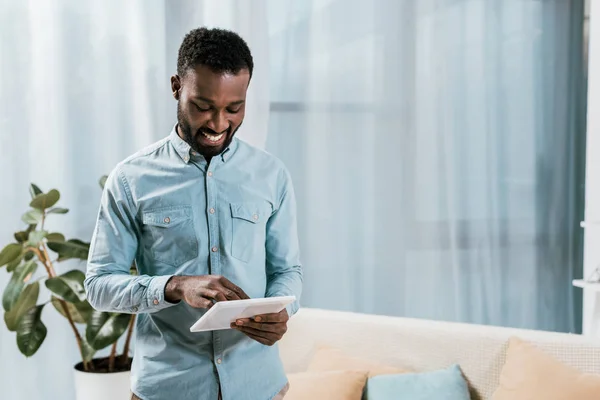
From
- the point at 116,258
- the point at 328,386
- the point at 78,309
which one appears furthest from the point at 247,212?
the point at 78,309

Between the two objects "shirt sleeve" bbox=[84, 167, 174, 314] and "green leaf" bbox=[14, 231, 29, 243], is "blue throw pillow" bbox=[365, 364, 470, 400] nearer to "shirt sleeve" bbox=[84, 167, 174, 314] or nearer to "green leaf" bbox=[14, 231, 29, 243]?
"shirt sleeve" bbox=[84, 167, 174, 314]

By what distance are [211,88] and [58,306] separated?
1516 mm

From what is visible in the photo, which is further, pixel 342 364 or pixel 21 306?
pixel 21 306

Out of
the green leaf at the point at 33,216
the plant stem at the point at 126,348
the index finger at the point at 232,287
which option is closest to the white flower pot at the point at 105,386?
the plant stem at the point at 126,348

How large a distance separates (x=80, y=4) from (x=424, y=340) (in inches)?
66.8

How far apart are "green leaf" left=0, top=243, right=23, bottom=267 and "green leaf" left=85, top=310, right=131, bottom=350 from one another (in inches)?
12.3

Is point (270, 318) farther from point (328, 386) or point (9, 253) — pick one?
point (9, 253)

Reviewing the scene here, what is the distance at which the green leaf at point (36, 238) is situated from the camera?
2541mm

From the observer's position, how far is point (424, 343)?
2.46 metres

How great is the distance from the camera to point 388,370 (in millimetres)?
2439

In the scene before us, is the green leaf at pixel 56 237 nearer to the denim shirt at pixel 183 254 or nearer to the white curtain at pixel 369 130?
the white curtain at pixel 369 130

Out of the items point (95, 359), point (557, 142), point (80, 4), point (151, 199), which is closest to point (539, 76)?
point (557, 142)

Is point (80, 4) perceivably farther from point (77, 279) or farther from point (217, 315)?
point (217, 315)

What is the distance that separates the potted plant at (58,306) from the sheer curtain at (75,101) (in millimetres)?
253
